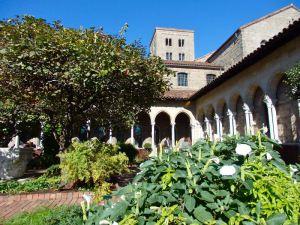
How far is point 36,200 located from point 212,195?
554cm

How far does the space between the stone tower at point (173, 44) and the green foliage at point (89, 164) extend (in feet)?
162

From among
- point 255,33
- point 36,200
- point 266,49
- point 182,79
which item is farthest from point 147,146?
point 36,200

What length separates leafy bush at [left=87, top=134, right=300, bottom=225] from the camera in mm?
1736

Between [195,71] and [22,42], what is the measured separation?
21488 mm

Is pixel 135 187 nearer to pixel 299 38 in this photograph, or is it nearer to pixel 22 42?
pixel 22 42

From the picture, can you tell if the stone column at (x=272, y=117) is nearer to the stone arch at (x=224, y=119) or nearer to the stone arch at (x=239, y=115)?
the stone arch at (x=239, y=115)

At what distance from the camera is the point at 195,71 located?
26.7 metres

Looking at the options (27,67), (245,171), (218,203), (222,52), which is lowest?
(218,203)

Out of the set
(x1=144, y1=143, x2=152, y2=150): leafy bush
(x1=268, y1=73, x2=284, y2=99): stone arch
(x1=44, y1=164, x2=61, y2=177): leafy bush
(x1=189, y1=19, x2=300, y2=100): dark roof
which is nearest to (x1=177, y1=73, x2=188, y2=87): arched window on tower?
(x1=144, y1=143, x2=152, y2=150): leafy bush

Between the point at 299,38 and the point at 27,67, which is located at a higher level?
the point at 299,38

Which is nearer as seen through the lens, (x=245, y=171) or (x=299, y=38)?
(x=245, y=171)

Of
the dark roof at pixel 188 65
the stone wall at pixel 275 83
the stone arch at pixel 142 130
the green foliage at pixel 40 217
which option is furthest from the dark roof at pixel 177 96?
the green foliage at pixel 40 217

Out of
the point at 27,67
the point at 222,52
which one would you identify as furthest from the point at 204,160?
the point at 222,52

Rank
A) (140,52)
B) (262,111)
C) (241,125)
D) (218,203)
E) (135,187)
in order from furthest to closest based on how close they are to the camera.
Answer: (241,125) → (262,111) → (140,52) → (135,187) → (218,203)
